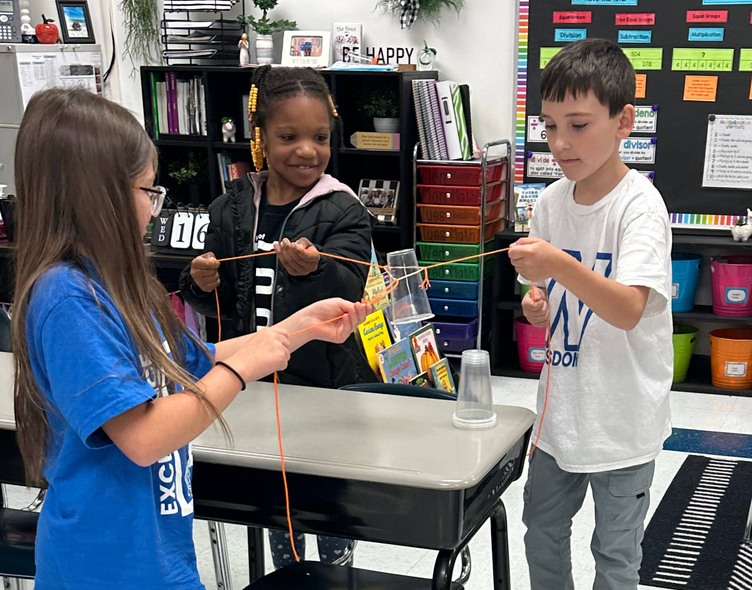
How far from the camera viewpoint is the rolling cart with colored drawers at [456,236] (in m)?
4.50

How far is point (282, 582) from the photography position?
1.73 m

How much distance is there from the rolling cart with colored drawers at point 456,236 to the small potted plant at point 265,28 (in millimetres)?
1052

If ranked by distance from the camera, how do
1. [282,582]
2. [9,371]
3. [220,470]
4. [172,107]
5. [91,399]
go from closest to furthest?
1. [91,399]
2. [220,470]
3. [282,582]
4. [9,371]
5. [172,107]

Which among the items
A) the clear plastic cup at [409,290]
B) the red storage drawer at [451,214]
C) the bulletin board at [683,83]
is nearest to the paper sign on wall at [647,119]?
the bulletin board at [683,83]

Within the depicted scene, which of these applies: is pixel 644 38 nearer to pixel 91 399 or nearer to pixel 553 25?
pixel 553 25

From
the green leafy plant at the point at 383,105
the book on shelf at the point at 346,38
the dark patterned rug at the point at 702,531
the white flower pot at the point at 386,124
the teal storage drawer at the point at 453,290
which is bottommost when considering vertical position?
the dark patterned rug at the point at 702,531

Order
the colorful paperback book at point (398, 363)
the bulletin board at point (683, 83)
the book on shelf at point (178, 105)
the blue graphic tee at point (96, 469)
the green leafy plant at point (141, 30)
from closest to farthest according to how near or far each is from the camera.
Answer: the blue graphic tee at point (96, 469) → the colorful paperback book at point (398, 363) → the bulletin board at point (683, 83) → the book on shelf at point (178, 105) → the green leafy plant at point (141, 30)

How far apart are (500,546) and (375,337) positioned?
6.41 feet

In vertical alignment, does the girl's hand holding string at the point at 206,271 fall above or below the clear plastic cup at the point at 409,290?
above

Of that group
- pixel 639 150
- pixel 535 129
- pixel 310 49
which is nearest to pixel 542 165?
pixel 535 129

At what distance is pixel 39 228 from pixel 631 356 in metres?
1.18

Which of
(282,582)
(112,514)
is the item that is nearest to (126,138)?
(112,514)

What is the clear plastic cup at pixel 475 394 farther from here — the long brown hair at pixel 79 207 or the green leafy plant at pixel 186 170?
the green leafy plant at pixel 186 170

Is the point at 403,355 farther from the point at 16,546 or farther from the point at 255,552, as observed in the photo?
the point at 16,546
